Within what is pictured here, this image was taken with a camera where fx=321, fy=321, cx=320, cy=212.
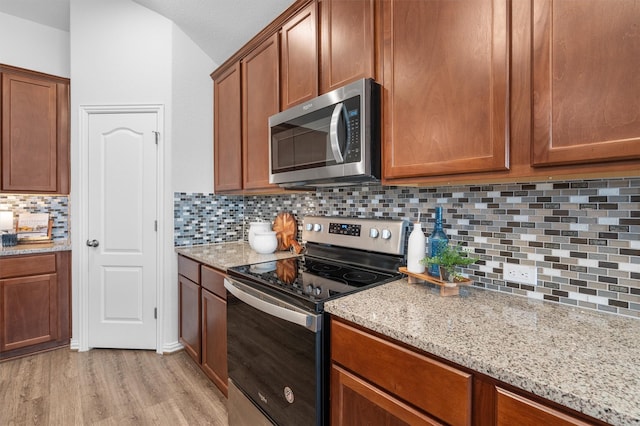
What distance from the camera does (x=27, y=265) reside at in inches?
99.7

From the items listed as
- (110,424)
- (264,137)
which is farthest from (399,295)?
(110,424)

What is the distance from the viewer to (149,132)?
2607mm

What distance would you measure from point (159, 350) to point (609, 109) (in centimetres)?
303

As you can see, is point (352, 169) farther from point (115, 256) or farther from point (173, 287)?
point (115, 256)

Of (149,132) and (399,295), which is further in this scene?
(149,132)

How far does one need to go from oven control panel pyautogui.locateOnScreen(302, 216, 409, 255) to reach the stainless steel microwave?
26 centimetres

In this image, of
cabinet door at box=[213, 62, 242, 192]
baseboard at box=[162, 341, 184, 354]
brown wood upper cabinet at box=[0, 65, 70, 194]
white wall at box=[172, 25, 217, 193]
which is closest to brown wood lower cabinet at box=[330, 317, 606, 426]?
cabinet door at box=[213, 62, 242, 192]

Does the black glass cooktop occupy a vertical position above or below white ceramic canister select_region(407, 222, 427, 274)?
below

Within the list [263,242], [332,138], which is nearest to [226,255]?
[263,242]

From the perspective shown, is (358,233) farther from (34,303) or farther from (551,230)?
(34,303)

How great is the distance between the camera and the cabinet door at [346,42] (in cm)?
140

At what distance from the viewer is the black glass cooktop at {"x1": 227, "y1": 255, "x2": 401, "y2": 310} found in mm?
1275

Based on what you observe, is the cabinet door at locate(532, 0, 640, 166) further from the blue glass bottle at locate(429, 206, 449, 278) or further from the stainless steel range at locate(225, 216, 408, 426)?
the stainless steel range at locate(225, 216, 408, 426)

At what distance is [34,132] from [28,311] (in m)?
1.47
